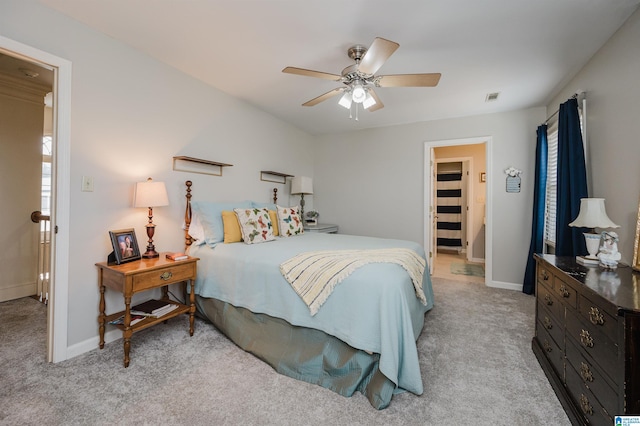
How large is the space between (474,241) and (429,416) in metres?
5.07

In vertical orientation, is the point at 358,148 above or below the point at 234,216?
above

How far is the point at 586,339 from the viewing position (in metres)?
1.37

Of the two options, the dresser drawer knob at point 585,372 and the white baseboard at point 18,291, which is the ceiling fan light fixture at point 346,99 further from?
the white baseboard at point 18,291

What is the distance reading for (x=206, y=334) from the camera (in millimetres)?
2414

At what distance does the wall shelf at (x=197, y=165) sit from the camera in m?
2.81

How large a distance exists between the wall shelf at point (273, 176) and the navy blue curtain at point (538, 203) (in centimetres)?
350

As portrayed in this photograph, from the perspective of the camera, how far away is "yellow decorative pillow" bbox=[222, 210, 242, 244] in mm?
2734

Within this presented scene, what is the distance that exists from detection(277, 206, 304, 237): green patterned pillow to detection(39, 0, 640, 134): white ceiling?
1.47 metres

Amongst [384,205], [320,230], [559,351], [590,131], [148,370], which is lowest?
[148,370]

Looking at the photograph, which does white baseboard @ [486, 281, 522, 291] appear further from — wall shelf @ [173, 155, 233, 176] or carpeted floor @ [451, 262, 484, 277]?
wall shelf @ [173, 155, 233, 176]

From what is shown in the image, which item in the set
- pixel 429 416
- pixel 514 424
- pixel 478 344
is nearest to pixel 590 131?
pixel 478 344

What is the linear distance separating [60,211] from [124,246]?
18.7 inches

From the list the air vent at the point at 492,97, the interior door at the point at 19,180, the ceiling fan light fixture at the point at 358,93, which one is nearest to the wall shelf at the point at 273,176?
the ceiling fan light fixture at the point at 358,93

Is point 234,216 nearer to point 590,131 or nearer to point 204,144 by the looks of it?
point 204,144
